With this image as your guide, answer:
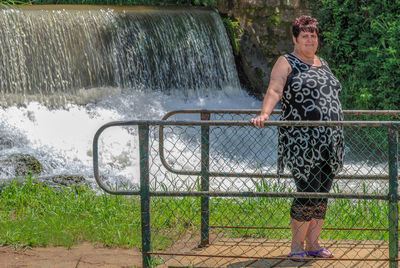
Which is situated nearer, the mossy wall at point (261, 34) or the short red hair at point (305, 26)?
the short red hair at point (305, 26)

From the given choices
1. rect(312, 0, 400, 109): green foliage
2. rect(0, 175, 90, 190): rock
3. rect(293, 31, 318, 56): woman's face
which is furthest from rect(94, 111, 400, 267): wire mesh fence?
rect(312, 0, 400, 109): green foliage

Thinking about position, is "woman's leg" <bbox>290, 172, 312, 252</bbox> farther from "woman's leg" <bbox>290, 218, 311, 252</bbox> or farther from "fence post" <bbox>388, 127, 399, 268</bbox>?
"fence post" <bbox>388, 127, 399, 268</bbox>

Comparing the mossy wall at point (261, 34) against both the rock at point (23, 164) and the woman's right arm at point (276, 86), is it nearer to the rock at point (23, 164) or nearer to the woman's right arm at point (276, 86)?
the rock at point (23, 164)

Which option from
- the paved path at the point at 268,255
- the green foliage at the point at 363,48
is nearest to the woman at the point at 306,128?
the paved path at the point at 268,255

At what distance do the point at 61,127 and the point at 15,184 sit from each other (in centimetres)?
330

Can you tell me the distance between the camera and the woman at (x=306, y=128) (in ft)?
13.2

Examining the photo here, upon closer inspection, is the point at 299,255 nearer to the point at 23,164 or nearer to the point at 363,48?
the point at 23,164

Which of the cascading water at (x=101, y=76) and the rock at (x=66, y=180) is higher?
the cascading water at (x=101, y=76)

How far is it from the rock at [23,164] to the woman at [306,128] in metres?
4.39

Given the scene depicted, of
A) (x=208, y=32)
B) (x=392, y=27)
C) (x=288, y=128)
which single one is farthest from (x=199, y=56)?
(x=288, y=128)

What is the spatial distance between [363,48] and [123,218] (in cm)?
646

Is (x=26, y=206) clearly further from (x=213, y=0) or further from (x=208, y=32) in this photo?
(x=213, y=0)

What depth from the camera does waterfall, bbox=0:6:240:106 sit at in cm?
997

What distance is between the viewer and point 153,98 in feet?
34.9
